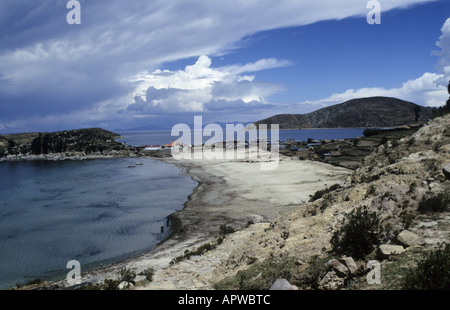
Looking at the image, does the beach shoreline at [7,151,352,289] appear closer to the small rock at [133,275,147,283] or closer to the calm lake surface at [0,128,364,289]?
the small rock at [133,275,147,283]

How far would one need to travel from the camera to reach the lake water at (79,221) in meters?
21.7

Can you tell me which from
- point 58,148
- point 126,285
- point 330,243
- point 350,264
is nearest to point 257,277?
point 330,243

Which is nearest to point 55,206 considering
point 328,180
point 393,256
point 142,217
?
point 142,217

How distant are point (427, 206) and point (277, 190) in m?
29.6

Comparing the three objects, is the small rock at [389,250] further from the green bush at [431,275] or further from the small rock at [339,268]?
the green bush at [431,275]

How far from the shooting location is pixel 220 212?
3067cm

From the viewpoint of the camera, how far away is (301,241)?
449 inches

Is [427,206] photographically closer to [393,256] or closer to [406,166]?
[393,256]

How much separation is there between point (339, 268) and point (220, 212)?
2357cm

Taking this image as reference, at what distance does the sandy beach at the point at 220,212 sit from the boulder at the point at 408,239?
21.9 ft

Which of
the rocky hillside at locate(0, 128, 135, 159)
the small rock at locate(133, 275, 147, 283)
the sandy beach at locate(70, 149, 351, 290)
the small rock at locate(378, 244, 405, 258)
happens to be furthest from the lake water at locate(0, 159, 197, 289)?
the rocky hillside at locate(0, 128, 135, 159)

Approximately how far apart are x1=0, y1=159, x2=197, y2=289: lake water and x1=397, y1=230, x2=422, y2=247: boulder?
1900 cm

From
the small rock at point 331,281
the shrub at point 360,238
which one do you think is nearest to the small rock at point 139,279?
the small rock at point 331,281

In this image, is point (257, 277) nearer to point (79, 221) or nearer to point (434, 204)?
point (434, 204)
